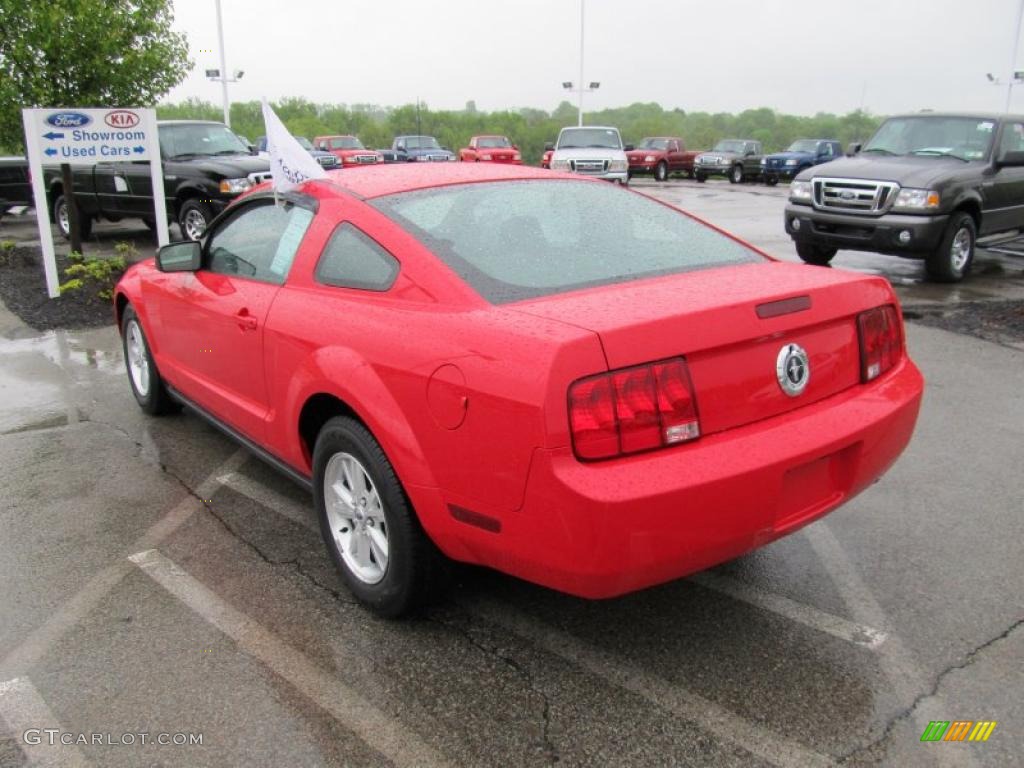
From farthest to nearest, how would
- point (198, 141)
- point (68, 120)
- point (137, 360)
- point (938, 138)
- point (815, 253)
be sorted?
point (198, 141) < point (815, 253) < point (938, 138) < point (68, 120) < point (137, 360)

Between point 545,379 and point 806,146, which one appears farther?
point 806,146

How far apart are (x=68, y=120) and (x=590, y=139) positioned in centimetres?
1634

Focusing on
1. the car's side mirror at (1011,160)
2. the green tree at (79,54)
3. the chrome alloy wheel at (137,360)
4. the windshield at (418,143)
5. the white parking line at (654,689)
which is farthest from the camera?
the windshield at (418,143)

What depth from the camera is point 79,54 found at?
9398mm

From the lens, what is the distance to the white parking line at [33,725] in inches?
97.6

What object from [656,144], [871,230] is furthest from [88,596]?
[656,144]

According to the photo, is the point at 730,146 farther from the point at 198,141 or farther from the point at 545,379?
the point at 545,379

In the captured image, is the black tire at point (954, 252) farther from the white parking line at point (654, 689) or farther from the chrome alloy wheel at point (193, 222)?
the chrome alloy wheel at point (193, 222)

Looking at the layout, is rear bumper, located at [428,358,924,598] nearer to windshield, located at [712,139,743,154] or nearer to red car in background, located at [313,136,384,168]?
red car in background, located at [313,136,384,168]

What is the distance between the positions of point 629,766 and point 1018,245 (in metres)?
13.0

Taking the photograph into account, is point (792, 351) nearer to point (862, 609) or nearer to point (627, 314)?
point (627, 314)

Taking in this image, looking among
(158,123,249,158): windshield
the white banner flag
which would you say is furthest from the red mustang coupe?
(158,123,249,158): windshield

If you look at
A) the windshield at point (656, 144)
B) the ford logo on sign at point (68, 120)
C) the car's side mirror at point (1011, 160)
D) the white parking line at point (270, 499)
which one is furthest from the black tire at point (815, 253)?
the windshield at point (656, 144)

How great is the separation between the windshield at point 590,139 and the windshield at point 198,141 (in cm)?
1177
